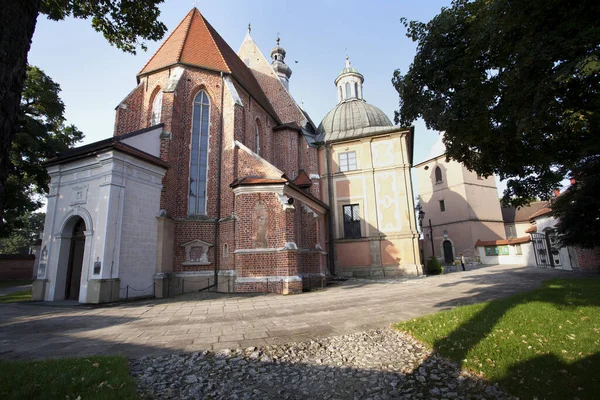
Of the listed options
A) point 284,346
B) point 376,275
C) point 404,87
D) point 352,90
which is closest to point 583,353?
point 284,346

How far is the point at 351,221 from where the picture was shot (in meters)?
20.5

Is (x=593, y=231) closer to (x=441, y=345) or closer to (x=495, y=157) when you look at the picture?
(x=495, y=157)

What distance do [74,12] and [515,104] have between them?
10114mm

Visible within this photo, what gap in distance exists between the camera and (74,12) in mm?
7004

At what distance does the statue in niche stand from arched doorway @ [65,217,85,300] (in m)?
6.51

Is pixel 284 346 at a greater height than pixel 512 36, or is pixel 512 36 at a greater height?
pixel 512 36

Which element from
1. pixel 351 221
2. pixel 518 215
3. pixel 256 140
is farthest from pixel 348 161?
pixel 518 215

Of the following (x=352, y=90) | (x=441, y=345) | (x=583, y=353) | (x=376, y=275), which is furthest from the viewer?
(x=352, y=90)

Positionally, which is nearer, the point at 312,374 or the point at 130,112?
the point at 312,374

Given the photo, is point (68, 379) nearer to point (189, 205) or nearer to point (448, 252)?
point (189, 205)

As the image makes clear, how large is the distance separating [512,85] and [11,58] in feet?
23.3

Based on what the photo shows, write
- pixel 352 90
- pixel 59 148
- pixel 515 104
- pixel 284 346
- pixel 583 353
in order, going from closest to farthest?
pixel 583 353 < pixel 284 346 < pixel 515 104 < pixel 59 148 < pixel 352 90

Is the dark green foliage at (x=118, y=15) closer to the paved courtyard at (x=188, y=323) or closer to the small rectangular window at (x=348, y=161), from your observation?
the paved courtyard at (x=188, y=323)

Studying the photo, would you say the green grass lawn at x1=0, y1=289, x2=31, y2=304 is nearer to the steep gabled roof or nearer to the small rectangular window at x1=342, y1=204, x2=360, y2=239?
the steep gabled roof
